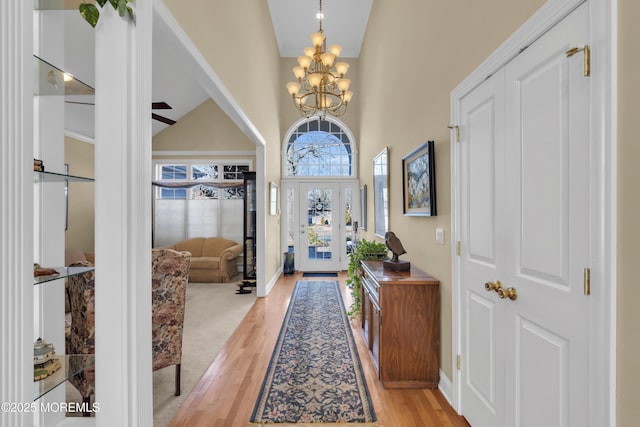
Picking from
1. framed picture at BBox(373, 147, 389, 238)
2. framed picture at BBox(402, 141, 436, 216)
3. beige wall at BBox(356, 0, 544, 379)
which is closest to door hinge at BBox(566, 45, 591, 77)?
beige wall at BBox(356, 0, 544, 379)

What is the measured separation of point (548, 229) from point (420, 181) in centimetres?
146

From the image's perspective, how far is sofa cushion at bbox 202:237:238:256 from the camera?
671 cm

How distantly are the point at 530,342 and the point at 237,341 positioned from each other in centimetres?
266

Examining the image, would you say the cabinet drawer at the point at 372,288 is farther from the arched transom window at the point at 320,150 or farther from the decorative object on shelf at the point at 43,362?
the arched transom window at the point at 320,150

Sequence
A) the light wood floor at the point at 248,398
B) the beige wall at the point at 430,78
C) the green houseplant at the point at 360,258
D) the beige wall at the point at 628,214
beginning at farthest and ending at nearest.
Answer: the green houseplant at the point at 360,258
the light wood floor at the point at 248,398
the beige wall at the point at 430,78
the beige wall at the point at 628,214

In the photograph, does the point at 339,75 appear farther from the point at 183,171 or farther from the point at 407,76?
the point at 183,171

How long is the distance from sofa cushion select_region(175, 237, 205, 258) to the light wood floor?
13.0 feet

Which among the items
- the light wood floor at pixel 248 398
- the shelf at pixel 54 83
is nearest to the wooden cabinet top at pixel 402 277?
the light wood floor at pixel 248 398

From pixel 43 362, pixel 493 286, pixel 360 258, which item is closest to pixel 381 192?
pixel 360 258

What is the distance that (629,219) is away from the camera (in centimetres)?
95

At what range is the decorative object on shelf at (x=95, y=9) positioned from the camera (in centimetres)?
125

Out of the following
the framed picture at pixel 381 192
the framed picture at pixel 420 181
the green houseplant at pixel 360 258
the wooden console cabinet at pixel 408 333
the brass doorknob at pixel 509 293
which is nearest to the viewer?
the brass doorknob at pixel 509 293

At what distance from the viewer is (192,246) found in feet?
22.1

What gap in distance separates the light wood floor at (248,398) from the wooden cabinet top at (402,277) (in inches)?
31.1
